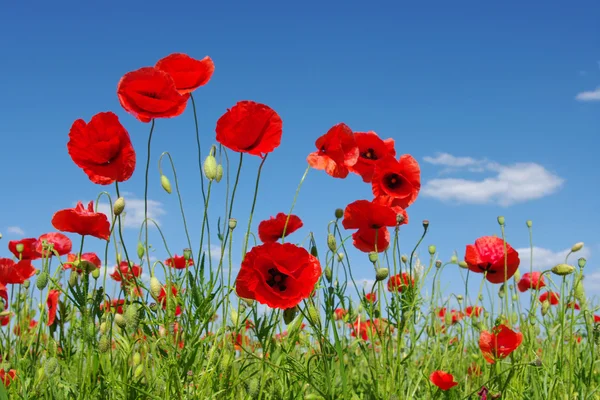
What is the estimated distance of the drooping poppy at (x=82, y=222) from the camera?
204cm

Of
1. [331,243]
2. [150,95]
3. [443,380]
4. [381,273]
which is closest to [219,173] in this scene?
[150,95]

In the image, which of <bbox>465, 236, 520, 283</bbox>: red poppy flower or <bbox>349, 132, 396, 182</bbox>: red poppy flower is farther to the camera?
<bbox>465, 236, 520, 283</bbox>: red poppy flower

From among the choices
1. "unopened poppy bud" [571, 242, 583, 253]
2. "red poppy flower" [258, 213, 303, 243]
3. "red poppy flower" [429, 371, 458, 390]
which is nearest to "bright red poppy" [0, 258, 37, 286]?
"red poppy flower" [258, 213, 303, 243]

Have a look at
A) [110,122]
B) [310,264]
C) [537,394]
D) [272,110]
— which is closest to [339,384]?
[310,264]

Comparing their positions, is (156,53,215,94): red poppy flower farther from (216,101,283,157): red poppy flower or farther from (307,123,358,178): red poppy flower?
(307,123,358,178): red poppy flower

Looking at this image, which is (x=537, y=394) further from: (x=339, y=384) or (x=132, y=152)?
(x=132, y=152)

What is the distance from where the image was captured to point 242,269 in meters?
1.75

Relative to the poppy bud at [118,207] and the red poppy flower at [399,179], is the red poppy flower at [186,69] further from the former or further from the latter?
the red poppy flower at [399,179]

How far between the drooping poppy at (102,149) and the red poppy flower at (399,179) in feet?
2.93

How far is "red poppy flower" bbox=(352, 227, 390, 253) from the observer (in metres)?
2.34

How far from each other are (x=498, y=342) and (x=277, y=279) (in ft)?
3.16

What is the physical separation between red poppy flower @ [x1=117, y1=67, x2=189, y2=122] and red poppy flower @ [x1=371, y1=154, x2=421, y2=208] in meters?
0.79

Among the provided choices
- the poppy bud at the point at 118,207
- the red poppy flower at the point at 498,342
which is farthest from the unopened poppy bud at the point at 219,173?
the red poppy flower at the point at 498,342

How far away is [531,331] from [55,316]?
6.89 ft
